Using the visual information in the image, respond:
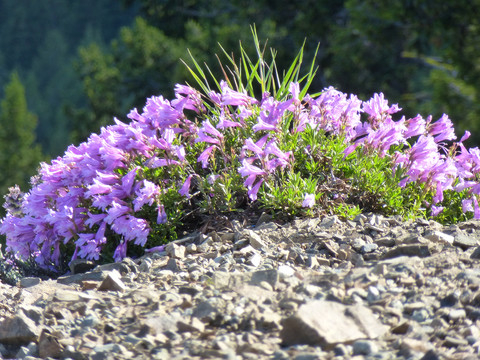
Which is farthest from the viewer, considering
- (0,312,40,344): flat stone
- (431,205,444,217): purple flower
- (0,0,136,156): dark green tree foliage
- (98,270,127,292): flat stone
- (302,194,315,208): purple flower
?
(0,0,136,156): dark green tree foliage

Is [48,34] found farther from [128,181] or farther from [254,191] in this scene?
[254,191]

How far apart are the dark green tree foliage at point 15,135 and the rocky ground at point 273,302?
65003 mm

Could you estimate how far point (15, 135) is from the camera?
71500 mm

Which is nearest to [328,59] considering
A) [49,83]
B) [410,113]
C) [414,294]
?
[410,113]

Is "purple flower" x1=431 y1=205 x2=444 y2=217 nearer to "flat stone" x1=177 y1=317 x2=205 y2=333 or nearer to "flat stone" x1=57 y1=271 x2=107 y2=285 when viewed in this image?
"flat stone" x1=57 y1=271 x2=107 y2=285

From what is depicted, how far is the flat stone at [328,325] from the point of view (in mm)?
2414

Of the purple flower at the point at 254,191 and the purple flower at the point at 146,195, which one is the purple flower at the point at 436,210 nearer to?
the purple flower at the point at 254,191

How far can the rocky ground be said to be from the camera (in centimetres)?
245

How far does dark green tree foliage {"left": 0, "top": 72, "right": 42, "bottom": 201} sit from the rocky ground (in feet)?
213

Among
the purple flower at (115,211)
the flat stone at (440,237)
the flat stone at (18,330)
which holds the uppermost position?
the purple flower at (115,211)

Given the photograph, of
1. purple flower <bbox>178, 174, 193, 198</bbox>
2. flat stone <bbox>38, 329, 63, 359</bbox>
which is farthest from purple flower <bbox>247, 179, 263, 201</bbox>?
flat stone <bbox>38, 329, 63, 359</bbox>

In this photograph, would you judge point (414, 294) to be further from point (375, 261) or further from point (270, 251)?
point (270, 251)

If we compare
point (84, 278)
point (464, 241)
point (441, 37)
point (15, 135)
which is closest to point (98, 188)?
point (84, 278)

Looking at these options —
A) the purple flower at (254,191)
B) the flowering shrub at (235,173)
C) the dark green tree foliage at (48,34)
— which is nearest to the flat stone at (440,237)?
the flowering shrub at (235,173)
